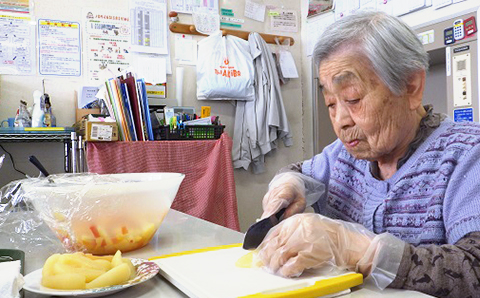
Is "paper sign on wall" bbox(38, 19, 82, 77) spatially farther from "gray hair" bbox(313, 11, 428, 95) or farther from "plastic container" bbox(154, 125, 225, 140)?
"gray hair" bbox(313, 11, 428, 95)

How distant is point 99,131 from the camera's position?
221cm

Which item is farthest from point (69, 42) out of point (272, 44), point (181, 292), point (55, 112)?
point (181, 292)

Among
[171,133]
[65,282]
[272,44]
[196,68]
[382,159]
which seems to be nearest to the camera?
[65,282]

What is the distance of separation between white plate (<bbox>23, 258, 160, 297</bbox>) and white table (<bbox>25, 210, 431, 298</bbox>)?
0.02 meters

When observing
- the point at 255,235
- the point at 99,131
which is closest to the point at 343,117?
the point at 255,235

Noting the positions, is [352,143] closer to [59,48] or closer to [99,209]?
[99,209]

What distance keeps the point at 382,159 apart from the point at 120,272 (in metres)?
0.70

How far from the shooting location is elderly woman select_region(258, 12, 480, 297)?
0.63m

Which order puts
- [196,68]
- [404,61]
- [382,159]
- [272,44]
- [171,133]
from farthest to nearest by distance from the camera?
1. [272,44]
2. [196,68]
3. [171,133]
4. [382,159]
5. [404,61]

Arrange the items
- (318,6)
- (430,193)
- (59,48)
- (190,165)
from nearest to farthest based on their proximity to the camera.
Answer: (430,193) < (190,165) < (59,48) < (318,6)

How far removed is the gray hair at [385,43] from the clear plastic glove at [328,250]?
0.38 metres

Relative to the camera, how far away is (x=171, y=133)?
8.14ft

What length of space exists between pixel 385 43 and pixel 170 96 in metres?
2.26

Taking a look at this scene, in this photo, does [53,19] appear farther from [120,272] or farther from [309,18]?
[120,272]
